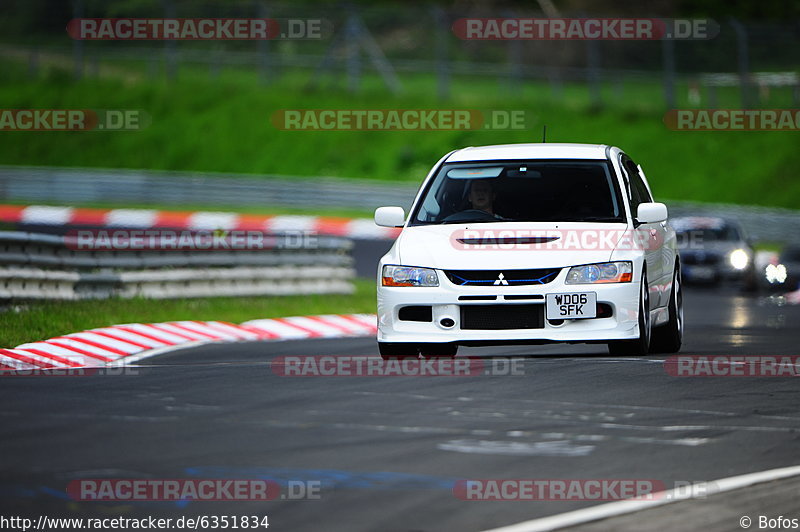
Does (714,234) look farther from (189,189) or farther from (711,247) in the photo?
(189,189)

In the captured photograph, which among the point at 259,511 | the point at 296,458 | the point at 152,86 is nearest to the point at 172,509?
the point at 259,511

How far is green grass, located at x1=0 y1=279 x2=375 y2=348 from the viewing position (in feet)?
48.9

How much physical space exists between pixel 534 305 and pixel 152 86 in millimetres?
42192

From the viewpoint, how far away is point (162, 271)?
63.0ft

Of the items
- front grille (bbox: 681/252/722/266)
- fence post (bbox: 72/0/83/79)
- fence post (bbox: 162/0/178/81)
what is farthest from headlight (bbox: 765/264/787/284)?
fence post (bbox: 72/0/83/79)

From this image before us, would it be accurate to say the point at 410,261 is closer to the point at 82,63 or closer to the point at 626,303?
the point at 626,303

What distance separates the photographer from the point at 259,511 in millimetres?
6594

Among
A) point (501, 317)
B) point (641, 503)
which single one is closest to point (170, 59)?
point (501, 317)

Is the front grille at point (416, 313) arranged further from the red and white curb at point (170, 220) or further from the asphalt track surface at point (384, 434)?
the red and white curb at point (170, 220)

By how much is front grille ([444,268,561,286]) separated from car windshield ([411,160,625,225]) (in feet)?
2.92

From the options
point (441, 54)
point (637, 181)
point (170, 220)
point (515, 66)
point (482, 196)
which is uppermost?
point (441, 54)

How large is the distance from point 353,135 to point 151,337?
35032mm

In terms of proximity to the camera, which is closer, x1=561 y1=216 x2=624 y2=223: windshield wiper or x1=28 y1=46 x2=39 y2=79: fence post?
x1=561 y1=216 x2=624 y2=223: windshield wiper

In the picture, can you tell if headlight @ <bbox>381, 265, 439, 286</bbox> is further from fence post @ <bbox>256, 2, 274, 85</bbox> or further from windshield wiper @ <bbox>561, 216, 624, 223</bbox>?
fence post @ <bbox>256, 2, 274, 85</bbox>
